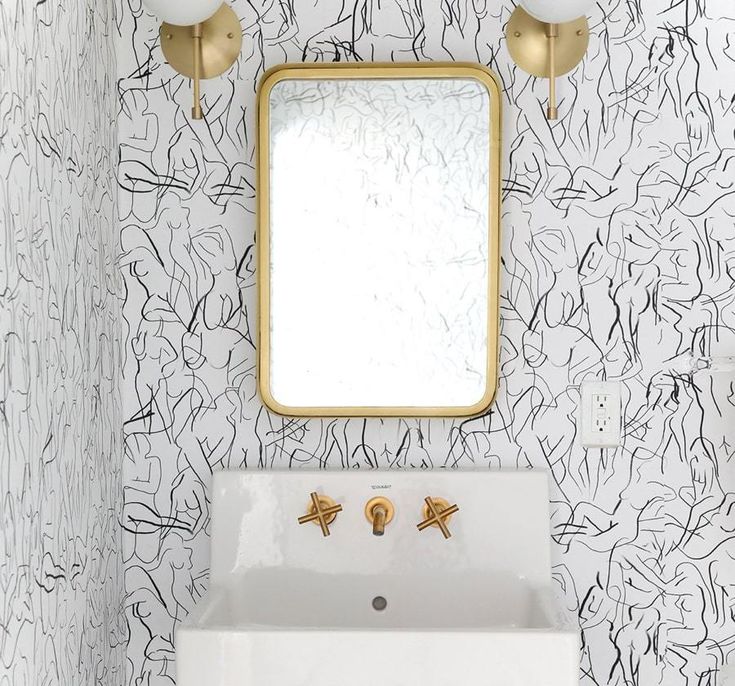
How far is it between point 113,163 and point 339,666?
967 millimetres

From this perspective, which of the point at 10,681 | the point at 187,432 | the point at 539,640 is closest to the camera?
the point at 10,681

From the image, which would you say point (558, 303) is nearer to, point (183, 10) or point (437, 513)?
point (437, 513)

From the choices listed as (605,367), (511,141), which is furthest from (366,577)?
(511,141)

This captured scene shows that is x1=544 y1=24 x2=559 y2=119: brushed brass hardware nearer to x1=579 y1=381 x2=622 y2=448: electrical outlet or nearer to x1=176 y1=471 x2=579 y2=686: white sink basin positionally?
x1=579 y1=381 x2=622 y2=448: electrical outlet

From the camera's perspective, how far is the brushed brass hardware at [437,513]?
167 cm

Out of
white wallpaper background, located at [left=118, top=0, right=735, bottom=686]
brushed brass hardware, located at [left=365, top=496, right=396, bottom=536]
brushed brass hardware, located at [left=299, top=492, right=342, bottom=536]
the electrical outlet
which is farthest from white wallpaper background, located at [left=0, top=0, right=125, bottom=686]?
the electrical outlet

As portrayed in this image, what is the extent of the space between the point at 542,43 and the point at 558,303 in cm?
46

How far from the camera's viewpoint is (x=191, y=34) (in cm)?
169

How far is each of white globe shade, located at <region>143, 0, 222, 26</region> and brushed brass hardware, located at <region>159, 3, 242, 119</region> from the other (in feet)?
0.31

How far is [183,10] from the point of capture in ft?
5.16

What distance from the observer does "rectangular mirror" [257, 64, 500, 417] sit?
1741 mm

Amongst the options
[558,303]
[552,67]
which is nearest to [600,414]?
[558,303]

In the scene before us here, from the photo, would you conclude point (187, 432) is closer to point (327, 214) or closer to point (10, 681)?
point (327, 214)

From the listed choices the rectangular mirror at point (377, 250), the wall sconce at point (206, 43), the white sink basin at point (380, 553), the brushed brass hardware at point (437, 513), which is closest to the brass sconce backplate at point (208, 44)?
the wall sconce at point (206, 43)
